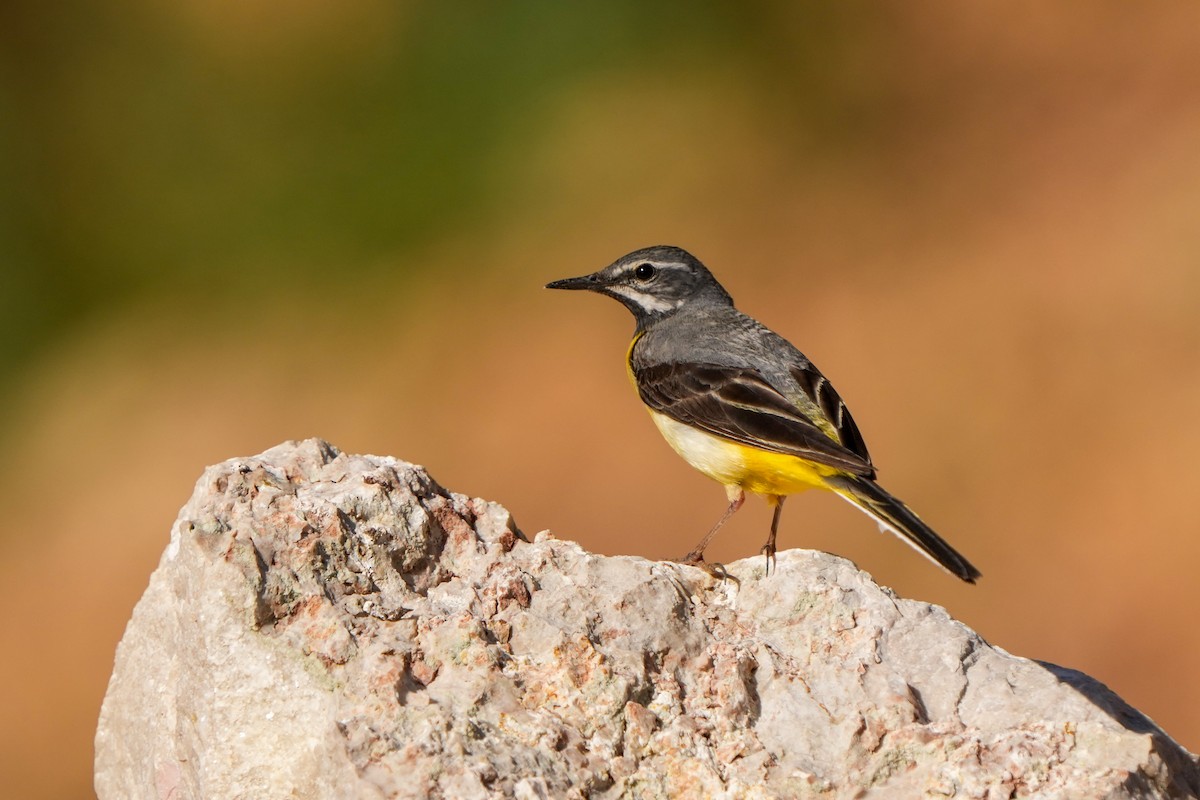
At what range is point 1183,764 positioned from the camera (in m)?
4.39

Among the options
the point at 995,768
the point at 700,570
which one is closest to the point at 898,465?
the point at 700,570

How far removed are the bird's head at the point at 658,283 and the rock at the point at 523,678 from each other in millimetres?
3742

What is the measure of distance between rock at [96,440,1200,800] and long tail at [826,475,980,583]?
347mm

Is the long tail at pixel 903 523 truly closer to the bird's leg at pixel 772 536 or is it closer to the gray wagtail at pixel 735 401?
the gray wagtail at pixel 735 401

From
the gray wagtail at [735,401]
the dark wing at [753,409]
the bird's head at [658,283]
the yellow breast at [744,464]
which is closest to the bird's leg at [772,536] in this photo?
the gray wagtail at [735,401]

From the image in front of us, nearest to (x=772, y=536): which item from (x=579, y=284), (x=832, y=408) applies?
(x=832, y=408)

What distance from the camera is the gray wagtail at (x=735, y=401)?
6.23m

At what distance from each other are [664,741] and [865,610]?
1229 mm

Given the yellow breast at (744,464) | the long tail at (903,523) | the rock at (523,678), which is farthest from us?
the yellow breast at (744,464)

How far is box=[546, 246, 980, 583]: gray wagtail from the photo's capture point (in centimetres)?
623

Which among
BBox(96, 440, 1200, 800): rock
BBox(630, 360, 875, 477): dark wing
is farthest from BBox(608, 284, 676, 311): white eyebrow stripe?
BBox(96, 440, 1200, 800): rock

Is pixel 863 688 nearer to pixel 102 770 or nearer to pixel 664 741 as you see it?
pixel 664 741

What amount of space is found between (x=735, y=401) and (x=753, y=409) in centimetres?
18

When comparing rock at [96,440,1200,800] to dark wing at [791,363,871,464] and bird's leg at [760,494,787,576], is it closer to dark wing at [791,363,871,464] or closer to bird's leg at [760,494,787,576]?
bird's leg at [760,494,787,576]
